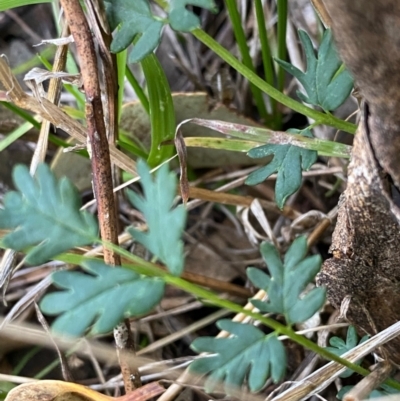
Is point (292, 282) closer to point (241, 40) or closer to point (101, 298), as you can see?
point (101, 298)

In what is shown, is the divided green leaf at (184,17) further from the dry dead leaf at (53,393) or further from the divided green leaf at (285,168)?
the dry dead leaf at (53,393)

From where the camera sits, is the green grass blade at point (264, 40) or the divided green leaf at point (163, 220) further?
the green grass blade at point (264, 40)

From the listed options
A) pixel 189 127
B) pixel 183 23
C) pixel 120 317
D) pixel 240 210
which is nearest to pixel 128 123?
pixel 189 127

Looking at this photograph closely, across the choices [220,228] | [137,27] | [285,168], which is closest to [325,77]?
[285,168]

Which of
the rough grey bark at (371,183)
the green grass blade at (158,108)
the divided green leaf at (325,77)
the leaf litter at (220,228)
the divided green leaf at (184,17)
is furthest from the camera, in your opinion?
the leaf litter at (220,228)

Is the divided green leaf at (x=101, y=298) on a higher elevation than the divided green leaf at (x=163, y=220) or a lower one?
lower

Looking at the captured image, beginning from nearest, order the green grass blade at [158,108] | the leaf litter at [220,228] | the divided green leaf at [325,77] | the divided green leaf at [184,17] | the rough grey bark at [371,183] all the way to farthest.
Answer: the rough grey bark at [371,183] → the divided green leaf at [184,17] → the divided green leaf at [325,77] → the green grass blade at [158,108] → the leaf litter at [220,228]

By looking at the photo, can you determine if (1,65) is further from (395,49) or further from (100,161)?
(395,49)

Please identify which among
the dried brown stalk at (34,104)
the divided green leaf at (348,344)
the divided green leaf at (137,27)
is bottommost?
the divided green leaf at (348,344)

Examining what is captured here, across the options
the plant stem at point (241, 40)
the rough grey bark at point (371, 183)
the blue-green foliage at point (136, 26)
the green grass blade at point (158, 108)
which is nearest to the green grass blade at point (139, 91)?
the green grass blade at point (158, 108)
